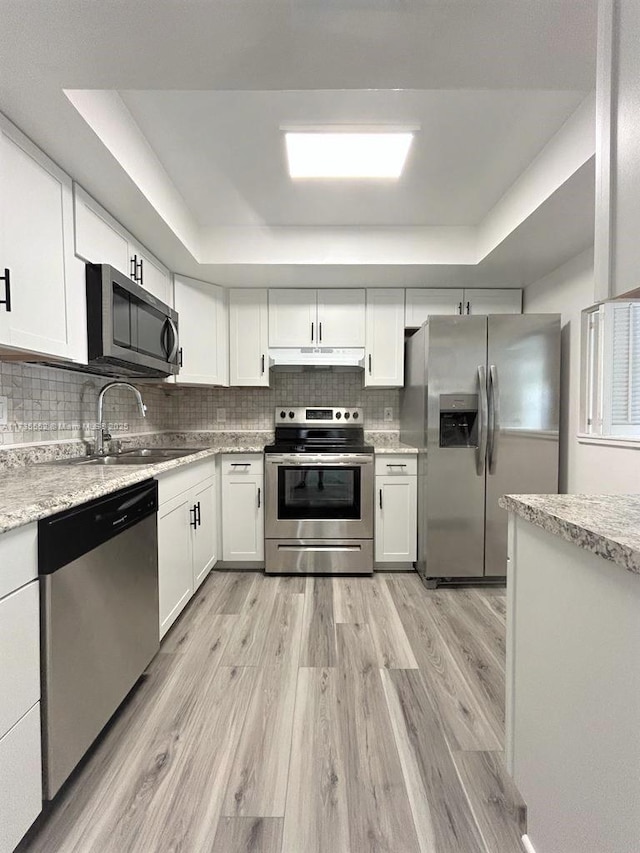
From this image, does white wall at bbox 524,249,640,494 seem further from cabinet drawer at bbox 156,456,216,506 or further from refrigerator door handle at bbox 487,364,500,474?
cabinet drawer at bbox 156,456,216,506

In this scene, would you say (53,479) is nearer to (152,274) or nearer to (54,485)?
(54,485)

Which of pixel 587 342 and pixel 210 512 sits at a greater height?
pixel 587 342

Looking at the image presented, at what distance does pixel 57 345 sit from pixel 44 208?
51 cm

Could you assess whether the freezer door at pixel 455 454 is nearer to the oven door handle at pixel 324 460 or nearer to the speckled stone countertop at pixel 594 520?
the oven door handle at pixel 324 460

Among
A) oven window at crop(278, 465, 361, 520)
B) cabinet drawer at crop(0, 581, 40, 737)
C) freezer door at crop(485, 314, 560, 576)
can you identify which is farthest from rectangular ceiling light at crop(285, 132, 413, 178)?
cabinet drawer at crop(0, 581, 40, 737)

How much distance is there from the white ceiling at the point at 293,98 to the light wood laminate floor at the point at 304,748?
2.14 metres

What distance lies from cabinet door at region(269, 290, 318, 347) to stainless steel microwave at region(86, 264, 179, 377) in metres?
0.80

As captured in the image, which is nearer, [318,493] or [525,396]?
[525,396]

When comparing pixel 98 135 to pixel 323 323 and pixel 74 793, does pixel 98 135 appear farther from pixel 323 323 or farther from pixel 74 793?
pixel 74 793

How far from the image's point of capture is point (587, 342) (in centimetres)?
231

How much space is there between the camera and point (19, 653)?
887 mm

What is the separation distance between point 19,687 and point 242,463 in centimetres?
188

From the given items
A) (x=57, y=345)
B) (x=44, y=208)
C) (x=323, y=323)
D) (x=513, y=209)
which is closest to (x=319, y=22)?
(x=44, y=208)

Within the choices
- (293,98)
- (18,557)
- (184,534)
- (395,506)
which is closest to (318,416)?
(395,506)
